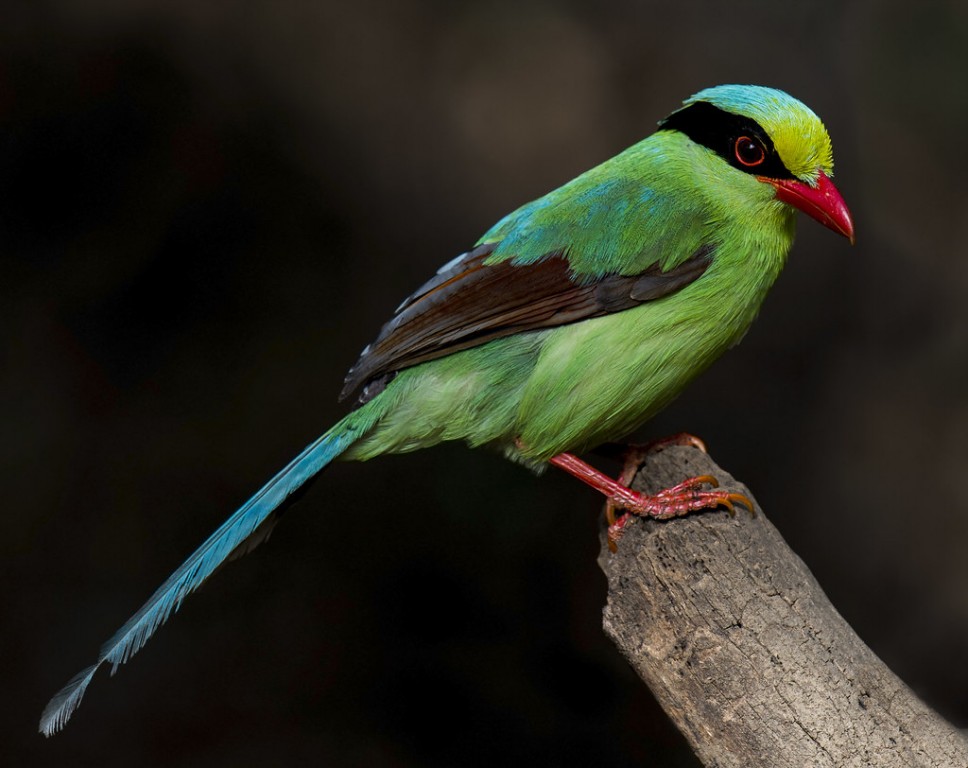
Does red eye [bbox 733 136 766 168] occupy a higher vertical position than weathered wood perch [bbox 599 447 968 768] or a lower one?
higher

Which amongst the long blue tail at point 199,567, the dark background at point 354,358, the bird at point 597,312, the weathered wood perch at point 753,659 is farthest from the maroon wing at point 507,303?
the dark background at point 354,358

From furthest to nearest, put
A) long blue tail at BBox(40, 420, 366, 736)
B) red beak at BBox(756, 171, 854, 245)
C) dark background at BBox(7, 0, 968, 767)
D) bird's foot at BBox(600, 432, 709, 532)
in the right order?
dark background at BBox(7, 0, 968, 767), bird's foot at BBox(600, 432, 709, 532), red beak at BBox(756, 171, 854, 245), long blue tail at BBox(40, 420, 366, 736)

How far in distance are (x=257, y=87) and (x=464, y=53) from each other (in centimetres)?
86

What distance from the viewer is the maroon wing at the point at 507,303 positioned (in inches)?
118

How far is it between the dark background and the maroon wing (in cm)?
146

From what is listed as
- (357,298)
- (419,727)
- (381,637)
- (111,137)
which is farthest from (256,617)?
(111,137)

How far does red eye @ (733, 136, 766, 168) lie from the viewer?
3020 mm

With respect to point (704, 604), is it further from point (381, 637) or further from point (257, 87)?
point (257, 87)

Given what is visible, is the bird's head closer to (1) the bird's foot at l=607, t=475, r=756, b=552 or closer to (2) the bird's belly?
(2) the bird's belly

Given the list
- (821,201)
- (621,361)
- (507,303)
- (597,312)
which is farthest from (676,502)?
(821,201)

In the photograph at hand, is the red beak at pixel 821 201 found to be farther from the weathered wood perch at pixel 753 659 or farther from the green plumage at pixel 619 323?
the weathered wood perch at pixel 753 659

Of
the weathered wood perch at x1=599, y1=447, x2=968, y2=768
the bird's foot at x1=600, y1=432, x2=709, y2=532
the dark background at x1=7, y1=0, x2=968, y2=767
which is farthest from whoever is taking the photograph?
the dark background at x1=7, y1=0, x2=968, y2=767

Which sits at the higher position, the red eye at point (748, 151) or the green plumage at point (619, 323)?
the red eye at point (748, 151)

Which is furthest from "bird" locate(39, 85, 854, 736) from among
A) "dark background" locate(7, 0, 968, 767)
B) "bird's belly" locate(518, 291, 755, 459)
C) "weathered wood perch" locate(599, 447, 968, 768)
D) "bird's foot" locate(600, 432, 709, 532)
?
"dark background" locate(7, 0, 968, 767)
